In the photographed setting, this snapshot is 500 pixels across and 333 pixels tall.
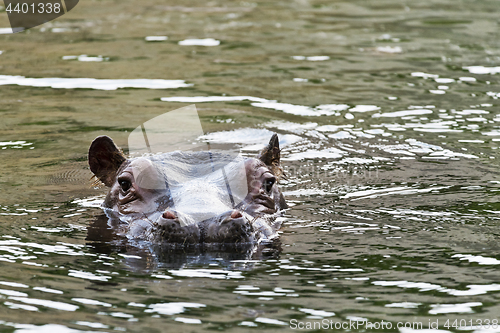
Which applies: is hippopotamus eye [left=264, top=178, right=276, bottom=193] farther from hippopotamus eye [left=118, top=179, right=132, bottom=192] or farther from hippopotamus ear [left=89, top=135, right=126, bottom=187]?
hippopotamus ear [left=89, top=135, right=126, bottom=187]

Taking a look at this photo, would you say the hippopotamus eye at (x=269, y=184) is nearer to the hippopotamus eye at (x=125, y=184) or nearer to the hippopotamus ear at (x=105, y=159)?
the hippopotamus eye at (x=125, y=184)

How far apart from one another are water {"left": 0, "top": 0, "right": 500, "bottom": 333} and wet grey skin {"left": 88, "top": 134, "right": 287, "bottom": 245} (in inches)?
5.4

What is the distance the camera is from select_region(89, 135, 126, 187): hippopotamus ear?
6.90m

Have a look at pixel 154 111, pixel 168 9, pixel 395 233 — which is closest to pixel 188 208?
pixel 395 233

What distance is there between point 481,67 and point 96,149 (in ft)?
28.2

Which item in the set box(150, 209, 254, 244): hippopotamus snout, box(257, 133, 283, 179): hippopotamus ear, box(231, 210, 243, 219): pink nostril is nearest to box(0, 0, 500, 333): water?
box(150, 209, 254, 244): hippopotamus snout

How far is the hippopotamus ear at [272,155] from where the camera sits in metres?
7.02

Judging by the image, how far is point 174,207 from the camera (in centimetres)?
562

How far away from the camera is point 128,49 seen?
14.9 metres

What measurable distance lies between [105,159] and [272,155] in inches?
60.6

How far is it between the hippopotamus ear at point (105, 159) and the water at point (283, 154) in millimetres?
365

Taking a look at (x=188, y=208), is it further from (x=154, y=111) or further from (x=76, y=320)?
(x=154, y=111)

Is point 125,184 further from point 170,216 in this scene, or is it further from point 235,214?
point 235,214

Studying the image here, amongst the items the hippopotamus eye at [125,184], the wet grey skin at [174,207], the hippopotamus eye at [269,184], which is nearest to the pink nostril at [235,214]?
the wet grey skin at [174,207]
